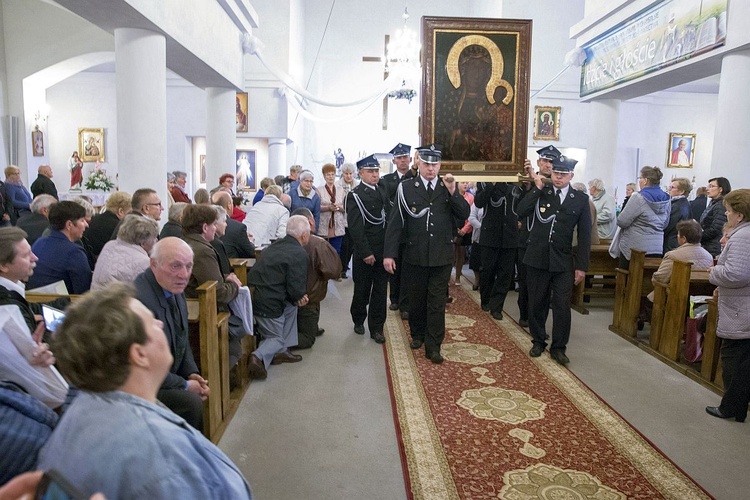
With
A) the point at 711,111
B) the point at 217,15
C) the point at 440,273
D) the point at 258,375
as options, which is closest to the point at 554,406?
the point at 440,273

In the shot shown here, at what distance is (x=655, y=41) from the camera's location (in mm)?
7734

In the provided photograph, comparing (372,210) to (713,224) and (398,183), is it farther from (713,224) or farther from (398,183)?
(713,224)

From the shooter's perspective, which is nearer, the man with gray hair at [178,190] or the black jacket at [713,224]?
the black jacket at [713,224]

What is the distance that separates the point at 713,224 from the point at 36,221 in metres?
6.59

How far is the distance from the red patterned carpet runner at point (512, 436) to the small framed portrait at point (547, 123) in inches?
414

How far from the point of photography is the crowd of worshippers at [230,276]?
4.29 feet

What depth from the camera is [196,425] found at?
9.61ft

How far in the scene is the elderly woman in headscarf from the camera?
7.80 m

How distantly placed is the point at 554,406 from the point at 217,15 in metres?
6.69

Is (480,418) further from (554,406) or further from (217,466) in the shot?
(217,466)

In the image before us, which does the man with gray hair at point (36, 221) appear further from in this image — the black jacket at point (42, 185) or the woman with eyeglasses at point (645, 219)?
the woman with eyeglasses at point (645, 219)

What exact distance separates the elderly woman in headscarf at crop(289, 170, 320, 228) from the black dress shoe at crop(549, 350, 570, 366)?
4007 mm

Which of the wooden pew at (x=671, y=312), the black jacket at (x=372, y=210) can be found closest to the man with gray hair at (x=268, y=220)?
the black jacket at (x=372, y=210)

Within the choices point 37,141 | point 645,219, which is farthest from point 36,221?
point 37,141
